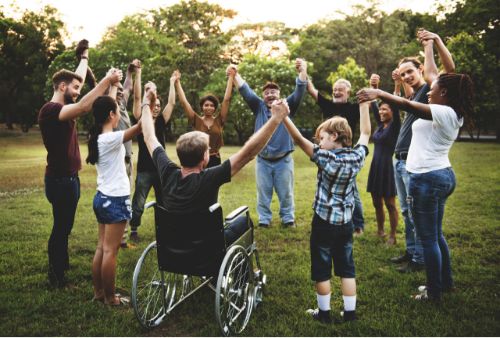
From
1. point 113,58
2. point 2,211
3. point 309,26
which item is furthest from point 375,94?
point 309,26

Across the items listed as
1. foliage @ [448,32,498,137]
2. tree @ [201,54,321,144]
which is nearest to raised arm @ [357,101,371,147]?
tree @ [201,54,321,144]

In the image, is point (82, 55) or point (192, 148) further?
point (82, 55)

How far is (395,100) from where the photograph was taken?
278 cm

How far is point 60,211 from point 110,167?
822 millimetres

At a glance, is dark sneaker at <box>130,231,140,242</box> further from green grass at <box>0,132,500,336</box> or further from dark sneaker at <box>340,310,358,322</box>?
dark sneaker at <box>340,310,358,322</box>

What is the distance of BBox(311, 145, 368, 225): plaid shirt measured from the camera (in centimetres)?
287

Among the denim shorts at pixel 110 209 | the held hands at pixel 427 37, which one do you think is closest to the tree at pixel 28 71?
the denim shorts at pixel 110 209

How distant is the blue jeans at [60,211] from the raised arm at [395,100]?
2.87 metres

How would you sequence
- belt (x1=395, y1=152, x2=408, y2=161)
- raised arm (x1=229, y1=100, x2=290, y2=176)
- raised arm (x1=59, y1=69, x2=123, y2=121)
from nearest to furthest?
raised arm (x1=229, y1=100, x2=290, y2=176) < raised arm (x1=59, y1=69, x2=123, y2=121) < belt (x1=395, y1=152, x2=408, y2=161)

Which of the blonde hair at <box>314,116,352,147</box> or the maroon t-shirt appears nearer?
the blonde hair at <box>314,116,352,147</box>

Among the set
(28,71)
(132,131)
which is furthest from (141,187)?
(28,71)

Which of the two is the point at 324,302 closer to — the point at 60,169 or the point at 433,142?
the point at 433,142

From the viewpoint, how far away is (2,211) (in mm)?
7285

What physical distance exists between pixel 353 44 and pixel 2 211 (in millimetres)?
32768
